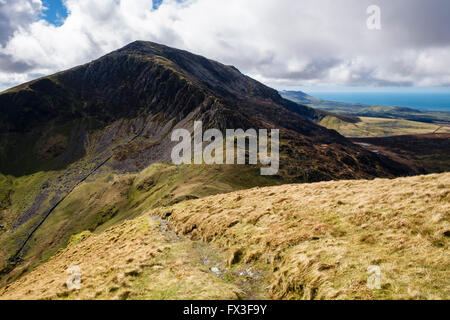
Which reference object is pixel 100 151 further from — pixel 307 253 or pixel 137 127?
pixel 307 253

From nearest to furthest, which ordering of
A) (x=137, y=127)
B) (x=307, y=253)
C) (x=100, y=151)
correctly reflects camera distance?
(x=307, y=253) < (x=100, y=151) < (x=137, y=127)

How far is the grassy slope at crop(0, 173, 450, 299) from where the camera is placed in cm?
1219

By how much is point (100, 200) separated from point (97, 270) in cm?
8836

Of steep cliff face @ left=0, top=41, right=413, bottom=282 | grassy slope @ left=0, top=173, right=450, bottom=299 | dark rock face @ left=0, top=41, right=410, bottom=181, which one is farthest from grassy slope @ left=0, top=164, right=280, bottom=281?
grassy slope @ left=0, top=173, right=450, bottom=299

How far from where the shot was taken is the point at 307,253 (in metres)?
15.4

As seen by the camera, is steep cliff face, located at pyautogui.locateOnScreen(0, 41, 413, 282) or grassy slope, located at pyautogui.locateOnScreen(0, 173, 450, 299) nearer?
grassy slope, located at pyautogui.locateOnScreen(0, 173, 450, 299)

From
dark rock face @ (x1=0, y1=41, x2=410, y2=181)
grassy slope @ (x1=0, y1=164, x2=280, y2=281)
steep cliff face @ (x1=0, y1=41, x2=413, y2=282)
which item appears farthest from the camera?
dark rock face @ (x1=0, y1=41, x2=410, y2=181)

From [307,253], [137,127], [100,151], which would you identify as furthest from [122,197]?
[307,253]

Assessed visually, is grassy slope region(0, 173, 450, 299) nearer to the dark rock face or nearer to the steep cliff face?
the steep cliff face

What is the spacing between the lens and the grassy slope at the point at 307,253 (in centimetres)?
1219

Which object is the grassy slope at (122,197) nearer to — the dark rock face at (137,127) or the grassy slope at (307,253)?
the dark rock face at (137,127)

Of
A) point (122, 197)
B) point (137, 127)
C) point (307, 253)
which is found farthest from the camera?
point (137, 127)

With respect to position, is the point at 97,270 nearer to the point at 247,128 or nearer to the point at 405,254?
the point at 405,254

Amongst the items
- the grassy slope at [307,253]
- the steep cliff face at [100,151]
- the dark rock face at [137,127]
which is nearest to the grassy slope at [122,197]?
the steep cliff face at [100,151]
